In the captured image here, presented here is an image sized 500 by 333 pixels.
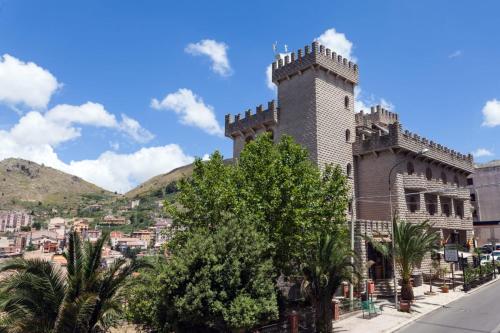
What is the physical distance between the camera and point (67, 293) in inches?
528

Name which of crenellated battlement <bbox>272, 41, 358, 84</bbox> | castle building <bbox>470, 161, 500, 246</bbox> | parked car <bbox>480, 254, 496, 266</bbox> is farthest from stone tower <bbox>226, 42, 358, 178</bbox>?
castle building <bbox>470, 161, 500, 246</bbox>

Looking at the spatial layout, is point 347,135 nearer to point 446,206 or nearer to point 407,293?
point 446,206

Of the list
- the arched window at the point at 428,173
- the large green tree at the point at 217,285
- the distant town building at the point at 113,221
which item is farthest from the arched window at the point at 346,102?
the distant town building at the point at 113,221

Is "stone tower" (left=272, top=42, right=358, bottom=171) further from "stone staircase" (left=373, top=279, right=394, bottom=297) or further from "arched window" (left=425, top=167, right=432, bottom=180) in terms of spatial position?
"stone staircase" (left=373, top=279, right=394, bottom=297)

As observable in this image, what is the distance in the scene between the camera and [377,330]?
18.5 m

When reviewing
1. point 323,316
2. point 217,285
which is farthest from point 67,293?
point 323,316

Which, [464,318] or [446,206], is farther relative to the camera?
[446,206]

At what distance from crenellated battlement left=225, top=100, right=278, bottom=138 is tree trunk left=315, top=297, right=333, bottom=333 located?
61.8 feet

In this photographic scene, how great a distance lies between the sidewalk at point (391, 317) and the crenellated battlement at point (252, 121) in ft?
54.9

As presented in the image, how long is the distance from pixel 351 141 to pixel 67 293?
84.0ft

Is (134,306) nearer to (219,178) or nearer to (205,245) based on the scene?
(205,245)

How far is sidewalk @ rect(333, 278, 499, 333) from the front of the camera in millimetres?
18828

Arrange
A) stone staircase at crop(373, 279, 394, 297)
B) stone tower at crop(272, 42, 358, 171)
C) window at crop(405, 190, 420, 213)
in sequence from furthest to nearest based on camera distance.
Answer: window at crop(405, 190, 420, 213)
stone tower at crop(272, 42, 358, 171)
stone staircase at crop(373, 279, 394, 297)

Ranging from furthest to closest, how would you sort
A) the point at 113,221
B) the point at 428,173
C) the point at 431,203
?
the point at 113,221 → the point at 428,173 → the point at 431,203
